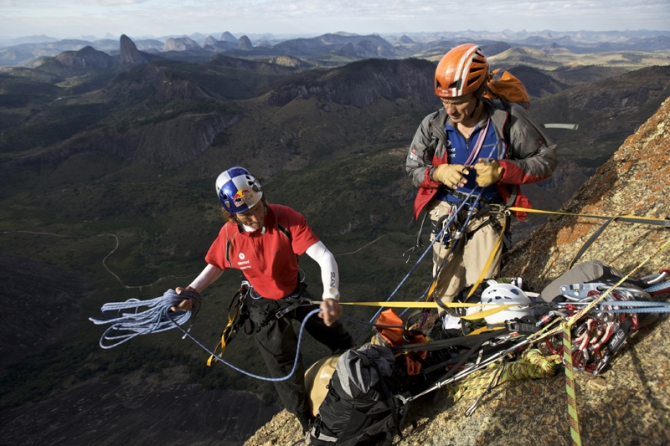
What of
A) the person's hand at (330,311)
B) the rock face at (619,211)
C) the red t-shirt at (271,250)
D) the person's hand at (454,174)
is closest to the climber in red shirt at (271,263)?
the red t-shirt at (271,250)

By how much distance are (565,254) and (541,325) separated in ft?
6.46

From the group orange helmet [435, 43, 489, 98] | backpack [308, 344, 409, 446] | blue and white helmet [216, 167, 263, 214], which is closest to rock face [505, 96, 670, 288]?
orange helmet [435, 43, 489, 98]

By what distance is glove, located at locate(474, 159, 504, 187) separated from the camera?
379 cm

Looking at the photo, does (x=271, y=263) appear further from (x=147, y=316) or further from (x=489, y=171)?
(x=489, y=171)

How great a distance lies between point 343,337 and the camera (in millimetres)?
4926

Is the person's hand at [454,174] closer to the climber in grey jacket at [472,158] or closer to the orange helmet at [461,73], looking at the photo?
the climber in grey jacket at [472,158]

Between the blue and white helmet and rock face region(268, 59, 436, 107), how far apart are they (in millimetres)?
121133

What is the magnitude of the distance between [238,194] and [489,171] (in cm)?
254

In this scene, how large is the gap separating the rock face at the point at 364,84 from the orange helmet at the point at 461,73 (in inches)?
4774

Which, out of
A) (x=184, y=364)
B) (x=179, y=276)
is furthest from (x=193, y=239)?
(x=184, y=364)

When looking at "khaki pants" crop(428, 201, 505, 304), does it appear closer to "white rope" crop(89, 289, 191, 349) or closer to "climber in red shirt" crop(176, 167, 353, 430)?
"climber in red shirt" crop(176, 167, 353, 430)

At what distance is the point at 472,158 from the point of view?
4184 mm

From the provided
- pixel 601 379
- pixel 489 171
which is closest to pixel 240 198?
pixel 489 171

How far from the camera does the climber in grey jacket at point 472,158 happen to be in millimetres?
3832
